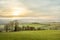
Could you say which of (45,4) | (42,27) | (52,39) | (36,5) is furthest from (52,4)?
(52,39)

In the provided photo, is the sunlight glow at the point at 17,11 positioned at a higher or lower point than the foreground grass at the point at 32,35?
higher

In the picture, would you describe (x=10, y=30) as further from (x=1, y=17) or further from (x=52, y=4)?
(x=52, y=4)

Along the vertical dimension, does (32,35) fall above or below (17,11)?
below

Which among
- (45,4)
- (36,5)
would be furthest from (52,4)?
(36,5)

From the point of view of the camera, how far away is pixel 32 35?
2.05 m

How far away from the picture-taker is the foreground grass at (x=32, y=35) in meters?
2.04

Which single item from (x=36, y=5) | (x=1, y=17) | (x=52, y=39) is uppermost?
(x=36, y=5)

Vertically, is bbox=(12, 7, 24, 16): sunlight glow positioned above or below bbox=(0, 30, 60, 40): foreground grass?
above

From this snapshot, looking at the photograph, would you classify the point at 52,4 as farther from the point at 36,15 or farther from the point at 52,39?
the point at 52,39

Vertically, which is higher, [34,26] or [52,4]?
[52,4]

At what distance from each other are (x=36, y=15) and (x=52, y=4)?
10.8 inches

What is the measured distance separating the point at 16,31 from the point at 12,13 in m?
0.26

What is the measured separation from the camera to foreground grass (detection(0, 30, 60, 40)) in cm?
204

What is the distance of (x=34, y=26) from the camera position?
6.78 ft
